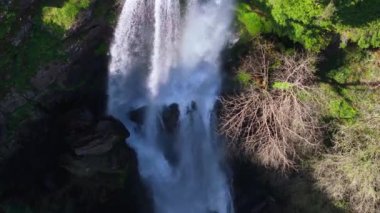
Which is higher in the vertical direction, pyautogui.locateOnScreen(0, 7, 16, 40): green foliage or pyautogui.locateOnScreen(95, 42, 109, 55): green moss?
pyautogui.locateOnScreen(0, 7, 16, 40): green foliage

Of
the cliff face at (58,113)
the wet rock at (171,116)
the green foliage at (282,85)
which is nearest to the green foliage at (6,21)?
the cliff face at (58,113)

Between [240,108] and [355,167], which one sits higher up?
[240,108]

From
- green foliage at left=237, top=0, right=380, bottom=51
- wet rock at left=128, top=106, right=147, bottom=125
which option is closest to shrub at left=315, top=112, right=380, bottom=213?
green foliage at left=237, top=0, right=380, bottom=51

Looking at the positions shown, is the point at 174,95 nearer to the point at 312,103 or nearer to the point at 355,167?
the point at 312,103

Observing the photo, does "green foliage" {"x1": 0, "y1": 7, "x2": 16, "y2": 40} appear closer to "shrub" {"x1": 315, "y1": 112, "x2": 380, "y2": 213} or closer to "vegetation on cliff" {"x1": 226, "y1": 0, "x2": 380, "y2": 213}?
"vegetation on cliff" {"x1": 226, "y1": 0, "x2": 380, "y2": 213}

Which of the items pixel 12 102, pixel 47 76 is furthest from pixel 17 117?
pixel 47 76

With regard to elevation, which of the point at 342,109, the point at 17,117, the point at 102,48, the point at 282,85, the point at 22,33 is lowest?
the point at 342,109

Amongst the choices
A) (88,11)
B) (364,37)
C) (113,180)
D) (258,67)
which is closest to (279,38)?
(258,67)

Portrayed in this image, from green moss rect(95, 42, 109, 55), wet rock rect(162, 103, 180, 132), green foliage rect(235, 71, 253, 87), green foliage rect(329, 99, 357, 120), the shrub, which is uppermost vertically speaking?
green moss rect(95, 42, 109, 55)
